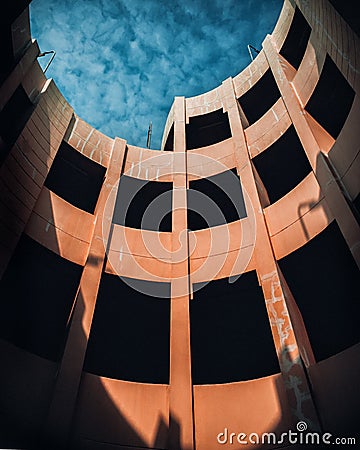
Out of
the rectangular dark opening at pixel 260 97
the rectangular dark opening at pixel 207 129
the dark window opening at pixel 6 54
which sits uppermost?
the rectangular dark opening at pixel 207 129

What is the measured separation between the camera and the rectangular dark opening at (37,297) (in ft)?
28.3

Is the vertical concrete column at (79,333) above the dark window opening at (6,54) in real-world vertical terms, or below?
below

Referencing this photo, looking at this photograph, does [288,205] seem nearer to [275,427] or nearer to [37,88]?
[275,427]

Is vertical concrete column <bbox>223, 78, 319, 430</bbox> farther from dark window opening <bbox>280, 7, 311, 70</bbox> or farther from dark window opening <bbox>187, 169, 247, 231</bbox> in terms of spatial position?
dark window opening <bbox>280, 7, 311, 70</bbox>

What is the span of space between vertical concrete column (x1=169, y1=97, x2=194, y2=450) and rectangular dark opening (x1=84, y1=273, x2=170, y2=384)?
730mm

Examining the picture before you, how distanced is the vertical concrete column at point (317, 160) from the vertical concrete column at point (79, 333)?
721 cm

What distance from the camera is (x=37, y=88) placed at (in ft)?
36.5

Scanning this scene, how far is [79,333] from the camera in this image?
25.6 ft

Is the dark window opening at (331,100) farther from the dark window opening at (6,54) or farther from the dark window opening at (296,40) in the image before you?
the dark window opening at (6,54)

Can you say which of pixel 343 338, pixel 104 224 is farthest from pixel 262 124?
pixel 343 338

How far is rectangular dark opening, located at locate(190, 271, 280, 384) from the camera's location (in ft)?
31.7

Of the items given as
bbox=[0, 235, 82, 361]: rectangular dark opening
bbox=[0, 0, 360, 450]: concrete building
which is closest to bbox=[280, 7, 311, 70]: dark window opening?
bbox=[0, 0, 360, 450]: concrete building

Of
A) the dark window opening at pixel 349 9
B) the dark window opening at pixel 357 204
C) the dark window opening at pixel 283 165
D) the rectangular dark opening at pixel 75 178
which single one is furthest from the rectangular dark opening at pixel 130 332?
the dark window opening at pixel 349 9

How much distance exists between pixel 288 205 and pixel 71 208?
7.50 meters
